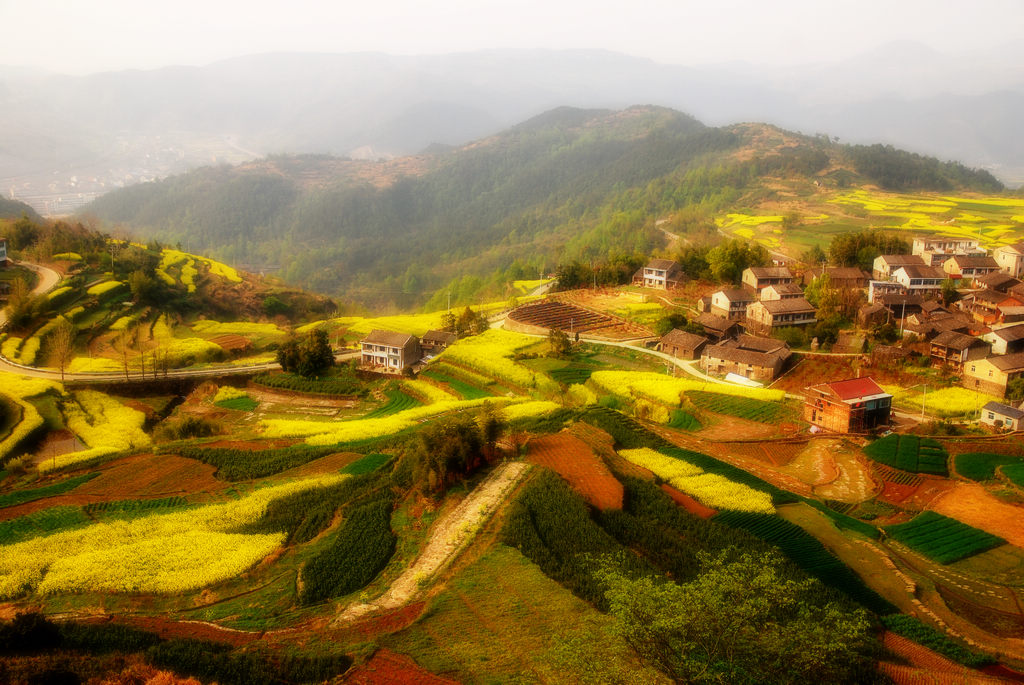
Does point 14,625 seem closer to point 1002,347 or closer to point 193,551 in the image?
point 193,551

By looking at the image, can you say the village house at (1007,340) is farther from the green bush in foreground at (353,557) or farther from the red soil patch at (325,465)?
the green bush in foreground at (353,557)

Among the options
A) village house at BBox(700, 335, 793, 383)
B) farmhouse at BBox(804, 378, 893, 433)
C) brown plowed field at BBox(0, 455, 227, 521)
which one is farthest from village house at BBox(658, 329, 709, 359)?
brown plowed field at BBox(0, 455, 227, 521)

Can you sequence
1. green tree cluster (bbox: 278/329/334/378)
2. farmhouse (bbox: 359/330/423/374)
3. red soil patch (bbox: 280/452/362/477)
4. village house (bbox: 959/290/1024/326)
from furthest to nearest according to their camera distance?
farmhouse (bbox: 359/330/423/374) → village house (bbox: 959/290/1024/326) → green tree cluster (bbox: 278/329/334/378) → red soil patch (bbox: 280/452/362/477)

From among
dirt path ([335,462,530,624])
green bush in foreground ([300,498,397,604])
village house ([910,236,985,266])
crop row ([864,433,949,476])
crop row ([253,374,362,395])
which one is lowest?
crop row ([253,374,362,395])

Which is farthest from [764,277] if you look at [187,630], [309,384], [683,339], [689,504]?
[187,630]

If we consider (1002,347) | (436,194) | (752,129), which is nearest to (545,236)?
(436,194)

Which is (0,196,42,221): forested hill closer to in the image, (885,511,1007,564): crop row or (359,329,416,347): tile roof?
(359,329,416,347): tile roof
